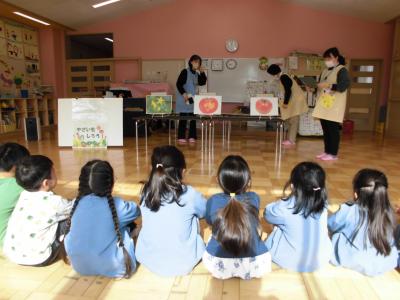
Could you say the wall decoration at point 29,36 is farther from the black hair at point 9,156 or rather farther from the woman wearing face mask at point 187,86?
the black hair at point 9,156

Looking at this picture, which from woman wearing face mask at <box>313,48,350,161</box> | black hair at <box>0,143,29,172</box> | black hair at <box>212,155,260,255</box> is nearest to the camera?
black hair at <box>212,155,260,255</box>

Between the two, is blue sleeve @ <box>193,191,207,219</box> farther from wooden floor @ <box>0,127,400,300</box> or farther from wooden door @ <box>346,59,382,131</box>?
wooden door @ <box>346,59,382,131</box>

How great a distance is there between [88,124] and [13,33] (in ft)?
12.0

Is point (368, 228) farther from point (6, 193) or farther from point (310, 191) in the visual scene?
point (6, 193)

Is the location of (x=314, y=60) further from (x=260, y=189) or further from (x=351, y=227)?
(x=351, y=227)

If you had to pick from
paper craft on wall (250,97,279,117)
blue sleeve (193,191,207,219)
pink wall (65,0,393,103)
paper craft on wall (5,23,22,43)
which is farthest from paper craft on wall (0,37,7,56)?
blue sleeve (193,191,207,219)

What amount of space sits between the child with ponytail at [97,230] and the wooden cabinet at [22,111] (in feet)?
19.3

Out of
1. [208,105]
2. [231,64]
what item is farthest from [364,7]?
[208,105]

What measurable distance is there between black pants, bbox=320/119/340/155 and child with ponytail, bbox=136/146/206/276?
2917 mm

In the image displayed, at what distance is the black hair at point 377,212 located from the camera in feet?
4.77

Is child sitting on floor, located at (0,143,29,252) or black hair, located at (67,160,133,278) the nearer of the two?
black hair, located at (67,160,133,278)

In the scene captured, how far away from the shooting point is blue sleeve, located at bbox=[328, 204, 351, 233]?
158 cm

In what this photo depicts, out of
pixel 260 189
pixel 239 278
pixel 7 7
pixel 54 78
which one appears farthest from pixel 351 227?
pixel 54 78

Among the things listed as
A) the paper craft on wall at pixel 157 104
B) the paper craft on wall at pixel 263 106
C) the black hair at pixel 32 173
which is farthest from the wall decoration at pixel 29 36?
the black hair at pixel 32 173
